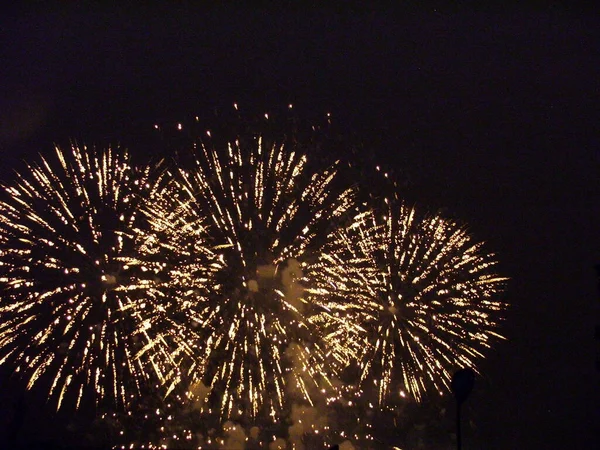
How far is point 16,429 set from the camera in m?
16.5

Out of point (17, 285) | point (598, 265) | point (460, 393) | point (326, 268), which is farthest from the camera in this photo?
point (326, 268)

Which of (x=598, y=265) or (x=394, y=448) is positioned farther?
(x=394, y=448)

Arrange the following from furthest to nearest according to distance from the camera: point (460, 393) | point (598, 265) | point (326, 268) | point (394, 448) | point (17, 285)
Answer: point (394, 448) → point (326, 268) → point (17, 285) → point (598, 265) → point (460, 393)

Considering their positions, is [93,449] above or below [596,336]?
below

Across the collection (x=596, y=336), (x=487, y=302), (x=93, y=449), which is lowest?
(x=93, y=449)

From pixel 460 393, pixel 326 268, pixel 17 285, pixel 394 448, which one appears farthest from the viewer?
pixel 394 448

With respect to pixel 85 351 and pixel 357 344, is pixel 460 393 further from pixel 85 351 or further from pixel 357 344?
pixel 85 351

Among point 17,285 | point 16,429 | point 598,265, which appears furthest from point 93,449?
point 598,265

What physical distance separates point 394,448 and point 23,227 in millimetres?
13763

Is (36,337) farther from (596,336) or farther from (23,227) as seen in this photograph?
(596,336)

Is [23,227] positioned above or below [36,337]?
above

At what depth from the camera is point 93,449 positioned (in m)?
16.8

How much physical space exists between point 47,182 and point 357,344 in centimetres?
886

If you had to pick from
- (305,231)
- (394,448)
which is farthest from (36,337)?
(394,448)
